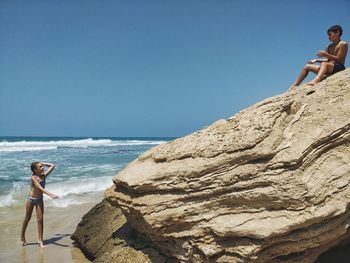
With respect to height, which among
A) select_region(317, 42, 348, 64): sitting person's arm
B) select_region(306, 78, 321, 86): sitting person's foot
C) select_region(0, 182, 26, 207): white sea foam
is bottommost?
select_region(0, 182, 26, 207): white sea foam

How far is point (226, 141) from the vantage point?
5.25 m

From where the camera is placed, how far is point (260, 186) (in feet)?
15.4

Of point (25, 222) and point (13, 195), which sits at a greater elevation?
point (25, 222)

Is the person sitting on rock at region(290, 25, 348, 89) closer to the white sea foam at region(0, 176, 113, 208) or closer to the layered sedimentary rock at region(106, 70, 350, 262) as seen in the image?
the layered sedimentary rock at region(106, 70, 350, 262)

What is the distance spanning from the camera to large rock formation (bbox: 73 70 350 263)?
14.6 feet

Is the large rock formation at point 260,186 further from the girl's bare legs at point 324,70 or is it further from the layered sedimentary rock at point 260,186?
the girl's bare legs at point 324,70

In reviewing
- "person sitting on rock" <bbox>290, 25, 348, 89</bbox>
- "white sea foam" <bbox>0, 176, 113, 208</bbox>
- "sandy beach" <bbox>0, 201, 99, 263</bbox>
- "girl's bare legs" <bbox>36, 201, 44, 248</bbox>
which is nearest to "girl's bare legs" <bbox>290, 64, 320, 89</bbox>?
"person sitting on rock" <bbox>290, 25, 348, 89</bbox>

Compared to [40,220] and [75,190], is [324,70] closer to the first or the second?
[40,220]

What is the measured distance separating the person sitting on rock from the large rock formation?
782mm

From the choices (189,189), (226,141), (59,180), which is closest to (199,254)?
(189,189)

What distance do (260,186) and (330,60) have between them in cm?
323

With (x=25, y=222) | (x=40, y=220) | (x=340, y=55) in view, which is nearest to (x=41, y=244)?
(x=40, y=220)

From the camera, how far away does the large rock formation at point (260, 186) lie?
14.6 ft

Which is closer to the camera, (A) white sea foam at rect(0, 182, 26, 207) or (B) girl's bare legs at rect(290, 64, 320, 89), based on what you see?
(B) girl's bare legs at rect(290, 64, 320, 89)
